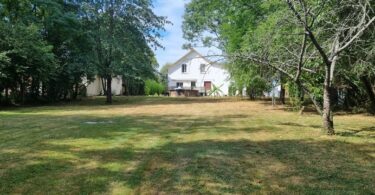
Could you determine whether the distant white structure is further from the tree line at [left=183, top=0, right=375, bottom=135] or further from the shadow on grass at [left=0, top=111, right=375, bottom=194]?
the shadow on grass at [left=0, top=111, right=375, bottom=194]

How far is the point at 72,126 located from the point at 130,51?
46.0 feet

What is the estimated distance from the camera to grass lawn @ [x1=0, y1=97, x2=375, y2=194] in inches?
190

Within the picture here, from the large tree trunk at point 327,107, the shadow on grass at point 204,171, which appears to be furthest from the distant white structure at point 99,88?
the shadow on grass at point 204,171

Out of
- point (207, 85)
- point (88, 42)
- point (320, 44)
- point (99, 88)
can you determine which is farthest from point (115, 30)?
point (207, 85)

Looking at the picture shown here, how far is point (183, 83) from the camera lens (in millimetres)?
50188

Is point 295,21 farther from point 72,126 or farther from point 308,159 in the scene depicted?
point 72,126

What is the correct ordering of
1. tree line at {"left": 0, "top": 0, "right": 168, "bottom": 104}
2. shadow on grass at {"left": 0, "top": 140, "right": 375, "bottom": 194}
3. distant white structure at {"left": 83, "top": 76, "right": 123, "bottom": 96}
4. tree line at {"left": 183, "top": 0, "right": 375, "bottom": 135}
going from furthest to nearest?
distant white structure at {"left": 83, "top": 76, "right": 123, "bottom": 96}, tree line at {"left": 0, "top": 0, "right": 168, "bottom": 104}, tree line at {"left": 183, "top": 0, "right": 375, "bottom": 135}, shadow on grass at {"left": 0, "top": 140, "right": 375, "bottom": 194}

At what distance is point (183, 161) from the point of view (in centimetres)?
614

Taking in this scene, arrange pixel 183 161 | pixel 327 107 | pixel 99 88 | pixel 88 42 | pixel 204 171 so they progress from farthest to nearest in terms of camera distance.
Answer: pixel 99 88, pixel 88 42, pixel 327 107, pixel 183 161, pixel 204 171

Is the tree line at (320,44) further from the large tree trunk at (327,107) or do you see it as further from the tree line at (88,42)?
the tree line at (88,42)

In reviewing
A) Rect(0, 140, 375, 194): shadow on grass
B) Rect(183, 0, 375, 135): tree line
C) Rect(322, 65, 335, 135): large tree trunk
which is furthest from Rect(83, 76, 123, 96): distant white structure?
Rect(0, 140, 375, 194): shadow on grass

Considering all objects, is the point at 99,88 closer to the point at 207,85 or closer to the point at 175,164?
the point at 207,85

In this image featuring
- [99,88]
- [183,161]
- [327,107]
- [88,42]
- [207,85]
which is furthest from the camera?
[207,85]

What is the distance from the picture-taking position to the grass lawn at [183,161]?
483cm
